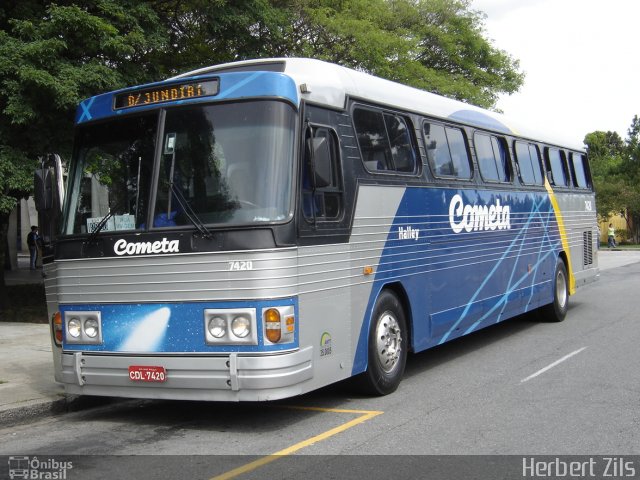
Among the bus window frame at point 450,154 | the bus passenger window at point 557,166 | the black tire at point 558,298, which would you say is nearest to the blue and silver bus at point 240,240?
the bus window frame at point 450,154

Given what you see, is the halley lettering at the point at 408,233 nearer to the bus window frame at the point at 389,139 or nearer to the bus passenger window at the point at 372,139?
the bus window frame at the point at 389,139

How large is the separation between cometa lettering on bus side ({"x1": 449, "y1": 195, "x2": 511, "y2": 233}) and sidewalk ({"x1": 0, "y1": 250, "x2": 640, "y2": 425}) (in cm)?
538

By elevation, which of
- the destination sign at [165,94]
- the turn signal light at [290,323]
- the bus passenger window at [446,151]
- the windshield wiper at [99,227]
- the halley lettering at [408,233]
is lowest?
the turn signal light at [290,323]

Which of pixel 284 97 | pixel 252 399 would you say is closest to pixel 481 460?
pixel 252 399

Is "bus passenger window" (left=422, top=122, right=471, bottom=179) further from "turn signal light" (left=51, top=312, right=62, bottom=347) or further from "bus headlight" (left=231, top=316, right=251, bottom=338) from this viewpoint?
"turn signal light" (left=51, top=312, right=62, bottom=347)

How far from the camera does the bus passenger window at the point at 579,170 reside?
1588 cm

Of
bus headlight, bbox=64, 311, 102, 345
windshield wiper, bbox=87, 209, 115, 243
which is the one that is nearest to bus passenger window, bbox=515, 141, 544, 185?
windshield wiper, bbox=87, 209, 115, 243

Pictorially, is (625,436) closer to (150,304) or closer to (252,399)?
Result: (252,399)

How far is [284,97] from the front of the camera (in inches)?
265

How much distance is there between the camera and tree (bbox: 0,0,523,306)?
13.0 m

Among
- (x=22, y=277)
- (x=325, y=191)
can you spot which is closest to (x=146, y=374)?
(x=325, y=191)

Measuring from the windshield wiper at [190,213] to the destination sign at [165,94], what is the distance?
88 centimetres

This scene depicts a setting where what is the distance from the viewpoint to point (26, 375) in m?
9.63

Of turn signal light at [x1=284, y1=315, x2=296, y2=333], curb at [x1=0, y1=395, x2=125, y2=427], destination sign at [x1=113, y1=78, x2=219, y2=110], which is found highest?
destination sign at [x1=113, y1=78, x2=219, y2=110]
